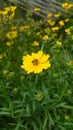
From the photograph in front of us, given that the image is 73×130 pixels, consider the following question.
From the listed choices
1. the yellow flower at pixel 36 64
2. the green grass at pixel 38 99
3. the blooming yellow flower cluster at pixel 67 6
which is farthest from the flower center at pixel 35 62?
the blooming yellow flower cluster at pixel 67 6

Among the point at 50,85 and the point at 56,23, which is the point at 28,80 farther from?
the point at 56,23

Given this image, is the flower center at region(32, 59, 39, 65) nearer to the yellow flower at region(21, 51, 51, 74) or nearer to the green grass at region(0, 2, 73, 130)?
the yellow flower at region(21, 51, 51, 74)

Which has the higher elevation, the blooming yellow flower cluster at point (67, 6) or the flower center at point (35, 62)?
the blooming yellow flower cluster at point (67, 6)

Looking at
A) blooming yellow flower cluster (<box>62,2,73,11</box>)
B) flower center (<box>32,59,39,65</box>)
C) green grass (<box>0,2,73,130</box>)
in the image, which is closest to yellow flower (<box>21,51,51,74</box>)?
flower center (<box>32,59,39,65</box>)

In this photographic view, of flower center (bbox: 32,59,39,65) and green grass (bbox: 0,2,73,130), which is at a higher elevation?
flower center (bbox: 32,59,39,65)

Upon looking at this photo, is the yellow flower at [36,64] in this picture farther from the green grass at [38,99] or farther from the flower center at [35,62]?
the green grass at [38,99]

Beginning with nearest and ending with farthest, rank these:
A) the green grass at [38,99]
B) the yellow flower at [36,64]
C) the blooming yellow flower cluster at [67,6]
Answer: the yellow flower at [36,64] → the green grass at [38,99] → the blooming yellow flower cluster at [67,6]

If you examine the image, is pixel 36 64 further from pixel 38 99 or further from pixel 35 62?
pixel 38 99

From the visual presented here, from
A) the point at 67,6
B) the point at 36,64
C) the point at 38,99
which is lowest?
the point at 38,99

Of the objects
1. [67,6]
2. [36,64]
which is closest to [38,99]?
[36,64]

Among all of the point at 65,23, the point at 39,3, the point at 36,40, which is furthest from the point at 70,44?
the point at 39,3

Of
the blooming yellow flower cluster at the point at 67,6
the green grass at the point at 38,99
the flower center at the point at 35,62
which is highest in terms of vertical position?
the blooming yellow flower cluster at the point at 67,6

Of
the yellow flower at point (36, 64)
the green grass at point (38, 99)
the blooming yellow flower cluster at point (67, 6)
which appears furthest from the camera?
the blooming yellow flower cluster at point (67, 6)
